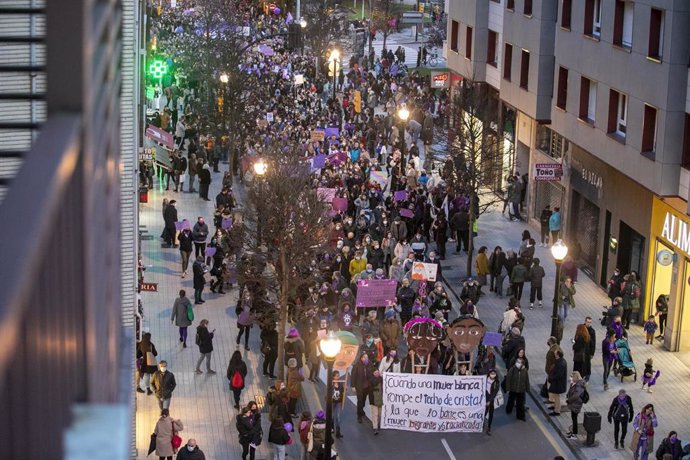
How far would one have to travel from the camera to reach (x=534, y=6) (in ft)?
143

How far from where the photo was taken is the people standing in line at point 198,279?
1305 inches

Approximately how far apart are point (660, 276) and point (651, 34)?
19.5ft

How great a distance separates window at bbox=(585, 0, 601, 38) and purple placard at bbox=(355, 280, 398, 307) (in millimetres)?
11296

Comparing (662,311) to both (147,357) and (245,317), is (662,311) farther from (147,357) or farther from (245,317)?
(147,357)

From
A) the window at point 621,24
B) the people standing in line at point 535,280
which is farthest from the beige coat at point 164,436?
the window at point 621,24

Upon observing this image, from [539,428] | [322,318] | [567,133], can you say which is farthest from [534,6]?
[539,428]

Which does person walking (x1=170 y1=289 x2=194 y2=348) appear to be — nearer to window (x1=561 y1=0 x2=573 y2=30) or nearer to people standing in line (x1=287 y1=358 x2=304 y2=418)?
people standing in line (x1=287 y1=358 x2=304 y2=418)

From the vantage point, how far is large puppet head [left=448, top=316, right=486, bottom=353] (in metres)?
26.4

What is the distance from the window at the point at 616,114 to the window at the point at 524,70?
9751 millimetres

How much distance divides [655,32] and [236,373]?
13.9 m

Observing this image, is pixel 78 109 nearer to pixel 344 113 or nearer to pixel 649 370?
pixel 649 370

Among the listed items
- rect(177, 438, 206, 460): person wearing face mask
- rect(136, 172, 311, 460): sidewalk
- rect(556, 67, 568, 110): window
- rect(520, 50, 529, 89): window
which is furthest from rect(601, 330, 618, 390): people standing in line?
rect(520, 50, 529, 89): window

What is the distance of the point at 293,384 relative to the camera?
25.0m

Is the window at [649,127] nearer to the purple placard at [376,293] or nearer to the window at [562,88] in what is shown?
the purple placard at [376,293]
